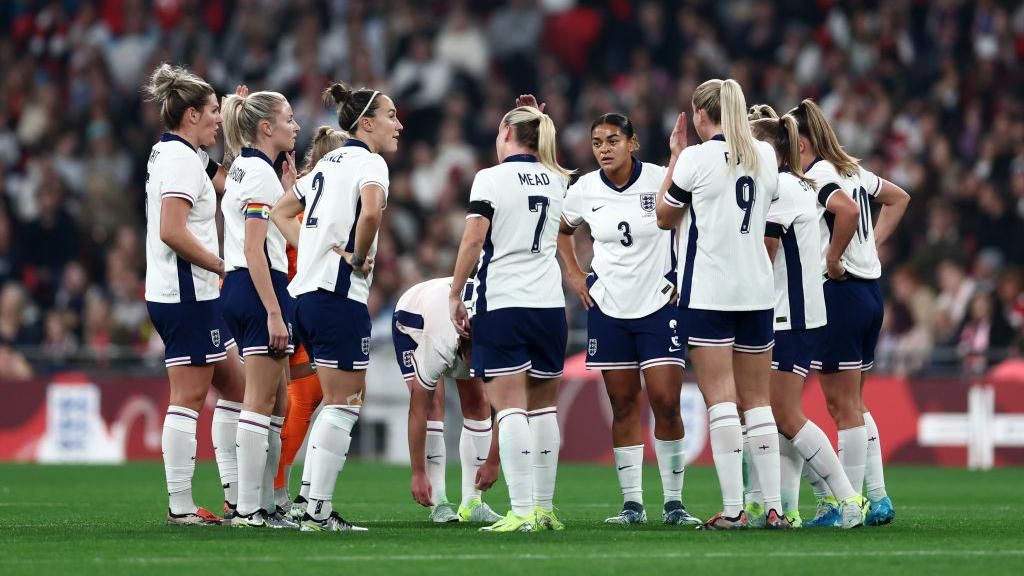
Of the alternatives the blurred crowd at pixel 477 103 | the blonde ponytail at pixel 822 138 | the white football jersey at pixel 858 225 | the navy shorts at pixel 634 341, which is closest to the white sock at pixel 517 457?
the navy shorts at pixel 634 341

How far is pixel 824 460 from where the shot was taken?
30.1ft

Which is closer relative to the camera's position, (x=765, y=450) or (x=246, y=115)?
(x=765, y=450)

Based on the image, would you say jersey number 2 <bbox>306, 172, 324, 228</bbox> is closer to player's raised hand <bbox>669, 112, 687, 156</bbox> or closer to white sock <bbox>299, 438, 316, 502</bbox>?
white sock <bbox>299, 438, 316, 502</bbox>

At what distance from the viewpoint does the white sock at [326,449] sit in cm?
885

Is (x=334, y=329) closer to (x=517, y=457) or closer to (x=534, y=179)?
(x=517, y=457)

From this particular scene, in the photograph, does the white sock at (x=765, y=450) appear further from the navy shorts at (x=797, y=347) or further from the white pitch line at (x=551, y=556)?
the white pitch line at (x=551, y=556)

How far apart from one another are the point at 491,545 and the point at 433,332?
7.16 ft

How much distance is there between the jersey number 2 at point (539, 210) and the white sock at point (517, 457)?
0.92m

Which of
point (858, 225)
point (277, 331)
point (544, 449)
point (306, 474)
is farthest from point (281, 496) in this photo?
point (858, 225)

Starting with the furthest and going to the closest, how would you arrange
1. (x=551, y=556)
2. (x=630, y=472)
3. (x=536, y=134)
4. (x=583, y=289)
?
(x=583, y=289)
(x=630, y=472)
(x=536, y=134)
(x=551, y=556)

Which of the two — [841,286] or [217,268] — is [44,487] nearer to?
[217,268]

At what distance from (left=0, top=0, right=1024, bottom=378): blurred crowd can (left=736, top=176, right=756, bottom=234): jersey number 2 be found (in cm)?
921

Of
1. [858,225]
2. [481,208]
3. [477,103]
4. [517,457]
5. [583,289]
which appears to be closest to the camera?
[517,457]

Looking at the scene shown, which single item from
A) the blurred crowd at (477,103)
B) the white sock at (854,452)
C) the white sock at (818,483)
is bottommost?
the white sock at (818,483)
